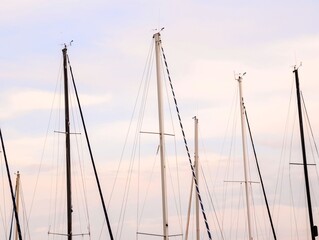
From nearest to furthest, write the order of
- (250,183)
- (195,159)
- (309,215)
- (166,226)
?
(166,226), (309,215), (250,183), (195,159)

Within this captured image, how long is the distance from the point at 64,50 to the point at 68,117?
4628 millimetres

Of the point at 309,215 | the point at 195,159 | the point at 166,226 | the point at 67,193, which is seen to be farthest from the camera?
the point at 195,159

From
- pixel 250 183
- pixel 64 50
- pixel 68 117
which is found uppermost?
pixel 64 50

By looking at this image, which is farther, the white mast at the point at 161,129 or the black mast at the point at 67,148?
the black mast at the point at 67,148

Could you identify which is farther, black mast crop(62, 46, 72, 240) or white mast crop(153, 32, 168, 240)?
black mast crop(62, 46, 72, 240)

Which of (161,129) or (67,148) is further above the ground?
(161,129)

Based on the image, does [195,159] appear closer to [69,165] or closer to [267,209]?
[267,209]

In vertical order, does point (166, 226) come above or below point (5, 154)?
below

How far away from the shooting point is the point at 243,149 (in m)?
54.2

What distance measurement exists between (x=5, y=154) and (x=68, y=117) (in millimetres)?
5389

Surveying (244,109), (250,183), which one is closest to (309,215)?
(250,183)

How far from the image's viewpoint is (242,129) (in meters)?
54.9

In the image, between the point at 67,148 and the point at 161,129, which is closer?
the point at 161,129

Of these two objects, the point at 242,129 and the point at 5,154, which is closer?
the point at 5,154
